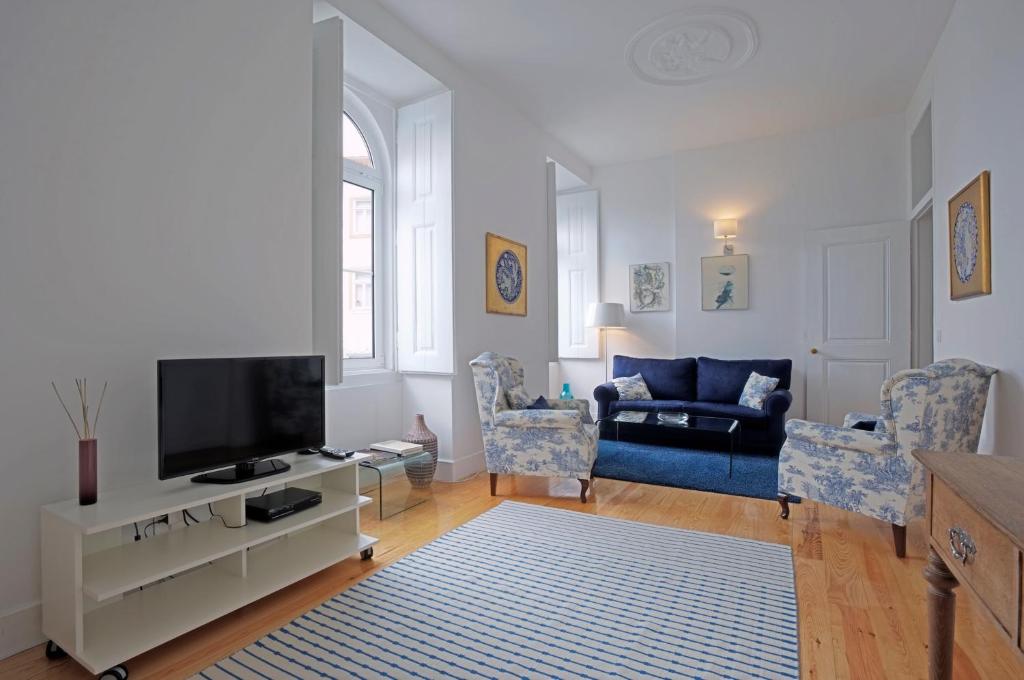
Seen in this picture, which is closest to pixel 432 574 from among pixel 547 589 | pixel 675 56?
pixel 547 589

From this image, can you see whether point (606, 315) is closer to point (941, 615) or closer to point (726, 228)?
point (726, 228)

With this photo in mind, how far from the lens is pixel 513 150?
14.8ft

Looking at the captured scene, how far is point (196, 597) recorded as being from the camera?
6.27 ft

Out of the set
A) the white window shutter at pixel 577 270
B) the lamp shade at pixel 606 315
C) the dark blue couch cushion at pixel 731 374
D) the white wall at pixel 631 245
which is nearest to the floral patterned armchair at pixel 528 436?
the dark blue couch cushion at pixel 731 374

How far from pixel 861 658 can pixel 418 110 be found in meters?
3.99

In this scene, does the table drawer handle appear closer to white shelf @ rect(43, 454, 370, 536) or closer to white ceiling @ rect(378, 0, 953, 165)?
white shelf @ rect(43, 454, 370, 536)

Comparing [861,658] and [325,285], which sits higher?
[325,285]

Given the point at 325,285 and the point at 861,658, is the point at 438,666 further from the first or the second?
the point at 325,285

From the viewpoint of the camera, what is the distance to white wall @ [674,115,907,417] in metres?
4.85

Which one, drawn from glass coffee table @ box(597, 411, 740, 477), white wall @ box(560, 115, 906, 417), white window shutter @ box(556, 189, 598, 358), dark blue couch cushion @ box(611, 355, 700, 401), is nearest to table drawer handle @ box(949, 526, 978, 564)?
glass coffee table @ box(597, 411, 740, 477)

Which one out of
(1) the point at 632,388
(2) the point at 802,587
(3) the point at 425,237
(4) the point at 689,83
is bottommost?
(2) the point at 802,587

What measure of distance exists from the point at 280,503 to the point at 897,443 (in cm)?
278

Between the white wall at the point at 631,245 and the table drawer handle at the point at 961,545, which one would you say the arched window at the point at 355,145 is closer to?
the white wall at the point at 631,245

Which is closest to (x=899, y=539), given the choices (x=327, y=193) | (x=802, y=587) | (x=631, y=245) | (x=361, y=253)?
(x=802, y=587)
